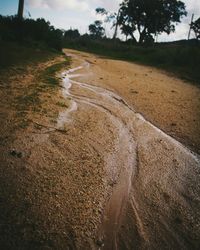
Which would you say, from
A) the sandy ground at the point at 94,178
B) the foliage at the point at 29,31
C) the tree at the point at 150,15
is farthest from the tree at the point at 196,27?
the sandy ground at the point at 94,178

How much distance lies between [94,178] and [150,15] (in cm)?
3472

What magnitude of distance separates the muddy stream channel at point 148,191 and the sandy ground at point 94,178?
0.03 ft

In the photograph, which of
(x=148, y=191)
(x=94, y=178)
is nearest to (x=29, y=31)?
(x=94, y=178)

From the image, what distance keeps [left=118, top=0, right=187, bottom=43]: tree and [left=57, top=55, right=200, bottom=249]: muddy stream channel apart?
32.3m

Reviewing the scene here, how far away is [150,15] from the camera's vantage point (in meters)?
31.0

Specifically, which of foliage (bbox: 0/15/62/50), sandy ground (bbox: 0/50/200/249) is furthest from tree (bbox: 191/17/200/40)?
sandy ground (bbox: 0/50/200/249)

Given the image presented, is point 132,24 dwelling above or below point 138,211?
above

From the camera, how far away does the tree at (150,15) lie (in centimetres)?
3020

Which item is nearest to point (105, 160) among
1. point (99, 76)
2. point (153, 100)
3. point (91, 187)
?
point (91, 187)

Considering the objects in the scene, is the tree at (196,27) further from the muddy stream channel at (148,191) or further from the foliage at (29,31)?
the muddy stream channel at (148,191)

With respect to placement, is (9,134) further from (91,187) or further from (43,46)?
(43,46)

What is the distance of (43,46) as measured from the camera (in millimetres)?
13602

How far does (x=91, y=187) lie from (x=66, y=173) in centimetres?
37

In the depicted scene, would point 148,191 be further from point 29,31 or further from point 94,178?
point 29,31
